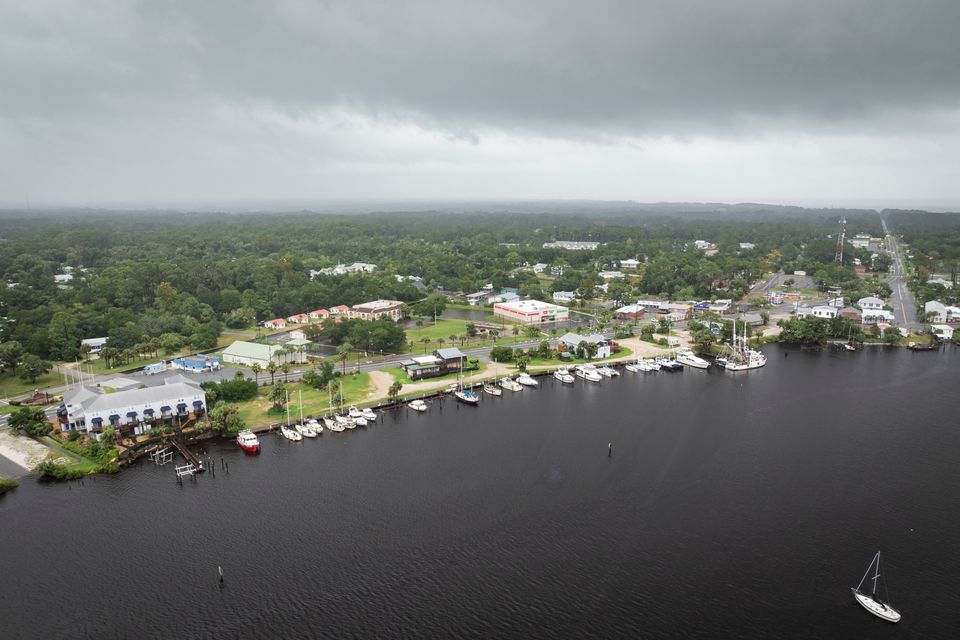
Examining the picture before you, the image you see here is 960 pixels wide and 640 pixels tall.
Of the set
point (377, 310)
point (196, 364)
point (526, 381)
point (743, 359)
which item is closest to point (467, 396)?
point (526, 381)

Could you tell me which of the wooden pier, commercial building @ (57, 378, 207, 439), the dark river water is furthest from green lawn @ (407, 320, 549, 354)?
the wooden pier

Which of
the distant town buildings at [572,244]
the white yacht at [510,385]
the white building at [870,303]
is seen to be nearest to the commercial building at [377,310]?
the white yacht at [510,385]

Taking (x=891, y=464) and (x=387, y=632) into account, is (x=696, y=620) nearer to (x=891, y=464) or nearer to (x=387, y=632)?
(x=387, y=632)

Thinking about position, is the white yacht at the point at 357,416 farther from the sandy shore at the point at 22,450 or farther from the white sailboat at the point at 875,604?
the white sailboat at the point at 875,604

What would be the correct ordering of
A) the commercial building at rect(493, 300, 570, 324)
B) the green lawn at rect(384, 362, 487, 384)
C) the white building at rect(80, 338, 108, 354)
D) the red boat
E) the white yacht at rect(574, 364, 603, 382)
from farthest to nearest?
the commercial building at rect(493, 300, 570, 324), the white building at rect(80, 338, 108, 354), the white yacht at rect(574, 364, 603, 382), the green lawn at rect(384, 362, 487, 384), the red boat

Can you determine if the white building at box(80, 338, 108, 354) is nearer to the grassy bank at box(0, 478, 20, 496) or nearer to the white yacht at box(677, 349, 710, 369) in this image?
the grassy bank at box(0, 478, 20, 496)

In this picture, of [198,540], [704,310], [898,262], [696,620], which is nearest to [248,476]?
[198,540]
